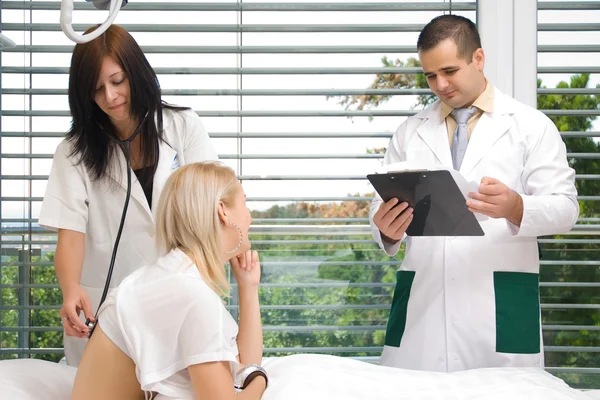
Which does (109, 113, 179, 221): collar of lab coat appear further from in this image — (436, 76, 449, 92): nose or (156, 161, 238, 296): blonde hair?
(436, 76, 449, 92): nose

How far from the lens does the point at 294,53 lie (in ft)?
9.71

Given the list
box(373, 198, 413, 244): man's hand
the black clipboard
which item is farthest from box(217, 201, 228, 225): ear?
box(373, 198, 413, 244): man's hand

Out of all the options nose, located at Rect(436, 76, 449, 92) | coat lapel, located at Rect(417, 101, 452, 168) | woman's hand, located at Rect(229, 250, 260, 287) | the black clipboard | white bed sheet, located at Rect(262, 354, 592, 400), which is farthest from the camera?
coat lapel, located at Rect(417, 101, 452, 168)

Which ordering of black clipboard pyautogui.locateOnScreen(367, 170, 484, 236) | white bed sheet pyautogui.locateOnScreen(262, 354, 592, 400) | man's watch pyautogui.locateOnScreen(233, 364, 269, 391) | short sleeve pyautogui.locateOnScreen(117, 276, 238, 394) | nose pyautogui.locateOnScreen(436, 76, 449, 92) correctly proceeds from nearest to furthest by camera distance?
short sleeve pyautogui.locateOnScreen(117, 276, 238, 394) → man's watch pyautogui.locateOnScreen(233, 364, 269, 391) → white bed sheet pyautogui.locateOnScreen(262, 354, 592, 400) → black clipboard pyautogui.locateOnScreen(367, 170, 484, 236) → nose pyautogui.locateOnScreen(436, 76, 449, 92)

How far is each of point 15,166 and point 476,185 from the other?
194 centimetres

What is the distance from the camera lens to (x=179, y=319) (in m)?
1.45

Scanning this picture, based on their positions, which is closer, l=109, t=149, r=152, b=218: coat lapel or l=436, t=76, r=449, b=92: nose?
l=109, t=149, r=152, b=218: coat lapel

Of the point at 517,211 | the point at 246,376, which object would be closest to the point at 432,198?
the point at 517,211

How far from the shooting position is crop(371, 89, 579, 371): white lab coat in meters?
2.23

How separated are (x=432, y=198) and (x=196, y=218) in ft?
2.57

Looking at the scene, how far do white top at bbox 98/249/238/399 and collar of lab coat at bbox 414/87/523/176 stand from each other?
1.16 metres

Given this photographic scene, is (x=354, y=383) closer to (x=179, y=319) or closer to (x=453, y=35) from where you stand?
(x=179, y=319)

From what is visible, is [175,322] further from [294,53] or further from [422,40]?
[294,53]

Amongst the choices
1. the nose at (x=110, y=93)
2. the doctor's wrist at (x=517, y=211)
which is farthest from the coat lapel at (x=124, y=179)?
the doctor's wrist at (x=517, y=211)
